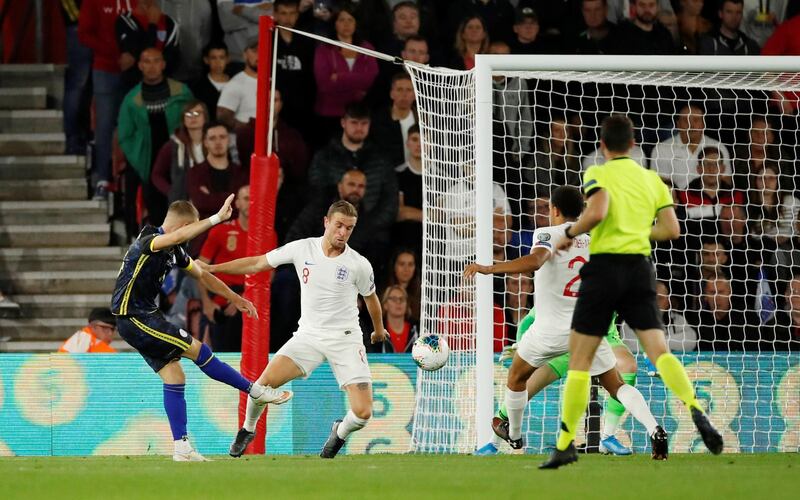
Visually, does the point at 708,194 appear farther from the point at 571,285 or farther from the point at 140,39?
the point at 140,39

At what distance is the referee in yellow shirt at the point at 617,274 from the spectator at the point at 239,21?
7811mm

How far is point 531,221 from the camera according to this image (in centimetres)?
1373

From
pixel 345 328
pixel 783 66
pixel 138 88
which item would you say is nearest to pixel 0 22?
pixel 138 88

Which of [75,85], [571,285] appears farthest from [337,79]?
[571,285]

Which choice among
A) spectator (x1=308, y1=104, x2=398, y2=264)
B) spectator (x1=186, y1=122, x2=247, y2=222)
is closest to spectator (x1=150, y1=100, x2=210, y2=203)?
spectator (x1=186, y1=122, x2=247, y2=222)

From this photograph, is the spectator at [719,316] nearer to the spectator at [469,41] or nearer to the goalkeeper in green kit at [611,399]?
the goalkeeper in green kit at [611,399]

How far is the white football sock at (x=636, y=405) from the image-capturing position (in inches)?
367

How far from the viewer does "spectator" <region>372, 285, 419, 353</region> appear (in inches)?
514

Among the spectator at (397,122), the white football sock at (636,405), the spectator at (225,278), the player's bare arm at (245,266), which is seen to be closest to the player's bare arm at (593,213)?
the white football sock at (636,405)

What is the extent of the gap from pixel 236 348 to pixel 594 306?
22.0ft

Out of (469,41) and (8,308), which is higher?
Result: (469,41)

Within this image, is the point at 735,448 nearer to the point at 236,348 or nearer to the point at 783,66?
the point at 783,66

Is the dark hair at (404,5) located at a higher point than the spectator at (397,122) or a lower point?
higher

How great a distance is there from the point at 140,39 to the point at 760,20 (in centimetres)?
724
